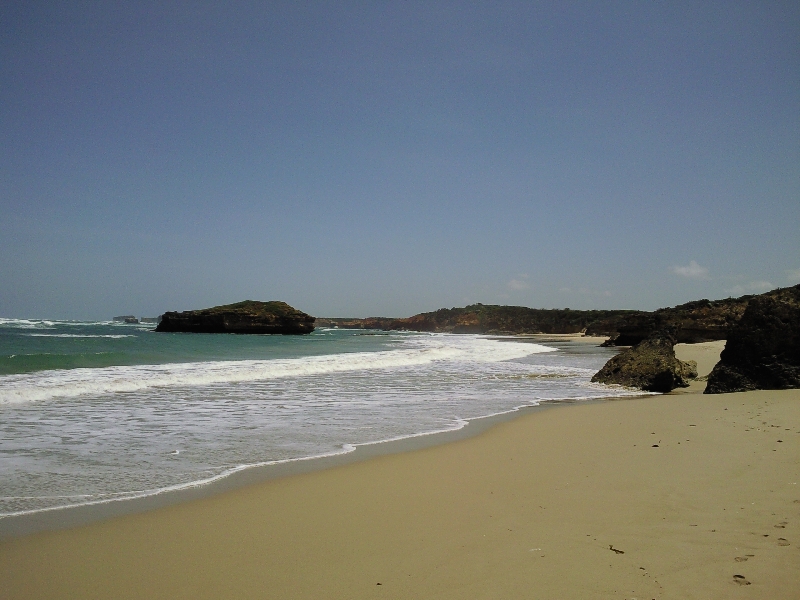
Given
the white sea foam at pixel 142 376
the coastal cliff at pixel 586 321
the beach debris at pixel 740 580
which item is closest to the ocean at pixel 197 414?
the white sea foam at pixel 142 376

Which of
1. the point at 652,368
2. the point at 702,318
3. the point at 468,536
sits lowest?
the point at 468,536

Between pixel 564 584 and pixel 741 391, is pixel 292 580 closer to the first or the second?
pixel 564 584

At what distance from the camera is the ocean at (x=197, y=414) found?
5840mm

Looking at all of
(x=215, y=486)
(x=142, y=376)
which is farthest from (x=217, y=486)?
(x=142, y=376)

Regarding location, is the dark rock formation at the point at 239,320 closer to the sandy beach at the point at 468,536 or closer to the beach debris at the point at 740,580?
the sandy beach at the point at 468,536

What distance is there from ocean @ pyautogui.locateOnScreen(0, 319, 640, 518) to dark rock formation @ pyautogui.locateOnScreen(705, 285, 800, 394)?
2691mm

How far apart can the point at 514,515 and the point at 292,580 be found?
6.26ft

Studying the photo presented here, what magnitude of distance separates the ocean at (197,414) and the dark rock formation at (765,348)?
8.83 feet

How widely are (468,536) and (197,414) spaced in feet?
24.7

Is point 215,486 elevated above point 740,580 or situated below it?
below

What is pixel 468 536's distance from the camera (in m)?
3.92

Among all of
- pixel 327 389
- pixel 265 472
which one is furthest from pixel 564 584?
→ pixel 327 389

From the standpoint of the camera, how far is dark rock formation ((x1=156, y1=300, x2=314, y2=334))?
7731 cm

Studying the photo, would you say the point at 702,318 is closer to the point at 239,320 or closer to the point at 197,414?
the point at 197,414
